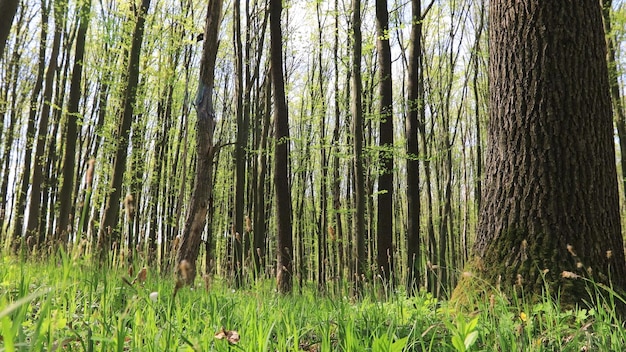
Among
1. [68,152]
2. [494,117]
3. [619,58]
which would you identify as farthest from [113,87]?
[619,58]

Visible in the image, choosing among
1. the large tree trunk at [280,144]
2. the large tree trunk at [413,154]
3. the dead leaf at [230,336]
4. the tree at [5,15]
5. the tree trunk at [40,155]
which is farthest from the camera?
the tree trunk at [40,155]

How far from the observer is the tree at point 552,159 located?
3.14m

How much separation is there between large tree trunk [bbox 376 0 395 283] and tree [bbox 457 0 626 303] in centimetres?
482

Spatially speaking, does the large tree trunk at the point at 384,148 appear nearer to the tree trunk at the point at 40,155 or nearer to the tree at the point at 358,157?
the tree at the point at 358,157

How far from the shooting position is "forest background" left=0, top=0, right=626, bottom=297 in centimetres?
945

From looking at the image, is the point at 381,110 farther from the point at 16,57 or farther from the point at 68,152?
the point at 16,57

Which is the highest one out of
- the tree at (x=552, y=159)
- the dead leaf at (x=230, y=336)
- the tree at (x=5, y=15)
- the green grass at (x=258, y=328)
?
the tree at (x=5, y=15)

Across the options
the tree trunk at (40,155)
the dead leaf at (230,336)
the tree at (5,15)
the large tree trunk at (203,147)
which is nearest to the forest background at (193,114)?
the tree trunk at (40,155)

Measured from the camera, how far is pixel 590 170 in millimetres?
3229

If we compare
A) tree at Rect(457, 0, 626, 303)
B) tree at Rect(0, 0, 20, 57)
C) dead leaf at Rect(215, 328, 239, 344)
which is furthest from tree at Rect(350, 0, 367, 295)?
dead leaf at Rect(215, 328, 239, 344)

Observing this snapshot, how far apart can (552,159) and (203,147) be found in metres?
3.81

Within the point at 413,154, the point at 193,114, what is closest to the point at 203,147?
the point at 413,154

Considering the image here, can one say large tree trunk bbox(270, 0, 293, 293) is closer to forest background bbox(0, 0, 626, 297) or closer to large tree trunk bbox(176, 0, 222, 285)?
forest background bbox(0, 0, 626, 297)

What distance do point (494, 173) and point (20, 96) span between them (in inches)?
809
